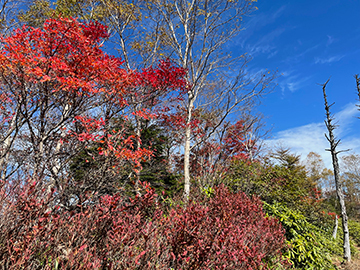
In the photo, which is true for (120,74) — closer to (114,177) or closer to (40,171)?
(114,177)

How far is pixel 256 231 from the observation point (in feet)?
11.4

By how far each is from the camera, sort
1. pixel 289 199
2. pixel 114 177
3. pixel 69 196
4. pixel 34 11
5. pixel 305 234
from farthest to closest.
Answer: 1. pixel 34 11
2. pixel 289 199
3. pixel 305 234
4. pixel 114 177
5. pixel 69 196

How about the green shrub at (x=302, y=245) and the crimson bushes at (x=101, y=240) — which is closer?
the crimson bushes at (x=101, y=240)

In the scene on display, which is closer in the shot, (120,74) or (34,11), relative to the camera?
(120,74)

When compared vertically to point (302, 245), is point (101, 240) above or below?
above

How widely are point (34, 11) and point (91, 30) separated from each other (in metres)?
4.97

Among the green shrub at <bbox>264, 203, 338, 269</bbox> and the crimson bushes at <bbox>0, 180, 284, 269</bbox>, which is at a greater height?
the crimson bushes at <bbox>0, 180, 284, 269</bbox>

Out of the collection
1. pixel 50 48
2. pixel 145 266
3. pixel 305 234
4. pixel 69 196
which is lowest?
pixel 305 234

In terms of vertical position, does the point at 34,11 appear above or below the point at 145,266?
above

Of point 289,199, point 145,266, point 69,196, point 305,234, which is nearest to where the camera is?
point 145,266

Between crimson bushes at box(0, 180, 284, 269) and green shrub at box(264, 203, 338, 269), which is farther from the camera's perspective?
green shrub at box(264, 203, 338, 269)

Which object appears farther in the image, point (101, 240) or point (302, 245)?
point (302, 245)

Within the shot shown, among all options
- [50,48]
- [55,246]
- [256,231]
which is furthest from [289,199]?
[50,48]

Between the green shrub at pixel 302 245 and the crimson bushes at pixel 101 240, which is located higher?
the crimson bushes at pixel 101 240
